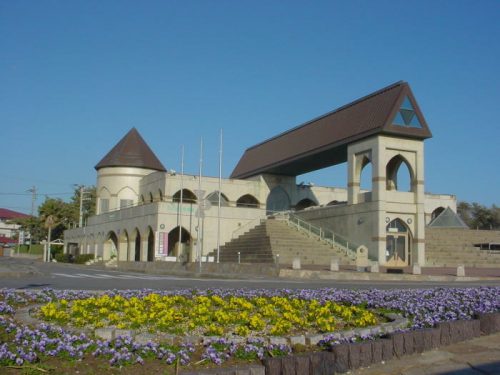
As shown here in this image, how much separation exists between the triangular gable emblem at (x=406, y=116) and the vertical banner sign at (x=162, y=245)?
19.1 m

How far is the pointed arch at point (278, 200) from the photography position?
181 ft

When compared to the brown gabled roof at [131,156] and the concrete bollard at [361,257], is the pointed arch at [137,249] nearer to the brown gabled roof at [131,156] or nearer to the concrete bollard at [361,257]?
the brown gabled roof at [131,156]

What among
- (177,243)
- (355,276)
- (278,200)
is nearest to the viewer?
(355,276)

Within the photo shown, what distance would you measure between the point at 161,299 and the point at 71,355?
4.70 meters

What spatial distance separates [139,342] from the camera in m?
6.57

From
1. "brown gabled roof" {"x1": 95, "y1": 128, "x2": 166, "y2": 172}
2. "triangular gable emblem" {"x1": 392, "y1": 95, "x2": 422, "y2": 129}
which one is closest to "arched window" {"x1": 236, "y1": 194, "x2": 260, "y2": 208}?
"brown gabled roof" {"x1": 95, "y1": 128, "x2": 166, "y2": 172}

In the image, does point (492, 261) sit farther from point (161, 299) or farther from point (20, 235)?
point (20, 235)

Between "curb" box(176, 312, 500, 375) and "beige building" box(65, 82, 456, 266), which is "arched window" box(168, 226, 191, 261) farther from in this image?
"curb" box(176, 312, 500, 375)

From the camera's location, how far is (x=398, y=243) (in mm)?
38719

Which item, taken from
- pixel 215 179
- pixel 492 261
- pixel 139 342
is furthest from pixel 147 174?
pixel 139 342

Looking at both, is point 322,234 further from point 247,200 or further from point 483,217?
point 483,217

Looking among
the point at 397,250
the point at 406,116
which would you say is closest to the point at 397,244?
the point at 397,250

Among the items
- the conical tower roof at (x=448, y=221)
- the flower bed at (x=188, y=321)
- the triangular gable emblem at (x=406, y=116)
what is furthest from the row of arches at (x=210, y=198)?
the flower bed at (x=188, y=321)

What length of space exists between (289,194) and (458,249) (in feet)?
59.1
